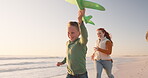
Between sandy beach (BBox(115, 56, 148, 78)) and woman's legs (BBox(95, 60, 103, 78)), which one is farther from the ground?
woman's legs (BBox(95, 60, 103, 78))

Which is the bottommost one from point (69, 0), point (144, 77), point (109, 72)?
point (144, 77)

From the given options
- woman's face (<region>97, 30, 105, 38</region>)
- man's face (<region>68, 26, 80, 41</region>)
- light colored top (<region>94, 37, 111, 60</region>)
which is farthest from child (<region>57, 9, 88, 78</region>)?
woman's face (<region>97, 30, 105, 38</region>)

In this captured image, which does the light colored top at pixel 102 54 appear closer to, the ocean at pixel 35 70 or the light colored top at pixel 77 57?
the light colored top at pixel 77 57

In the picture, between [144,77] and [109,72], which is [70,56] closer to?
[109,72]

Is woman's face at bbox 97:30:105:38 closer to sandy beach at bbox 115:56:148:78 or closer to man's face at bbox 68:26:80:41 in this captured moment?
man's face at bbox 68:26:80:41

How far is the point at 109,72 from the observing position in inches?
238

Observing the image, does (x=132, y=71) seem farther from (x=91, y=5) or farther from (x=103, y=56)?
(x=91, y=5)

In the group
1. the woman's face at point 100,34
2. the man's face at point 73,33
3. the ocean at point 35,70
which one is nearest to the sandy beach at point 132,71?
the ocean at point 35,70

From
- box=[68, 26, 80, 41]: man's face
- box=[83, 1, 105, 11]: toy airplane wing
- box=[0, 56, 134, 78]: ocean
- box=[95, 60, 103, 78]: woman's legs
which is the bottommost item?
box=[0, 56, 134, 78]: ocean

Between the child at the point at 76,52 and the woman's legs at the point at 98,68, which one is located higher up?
the child at the point at 76,52

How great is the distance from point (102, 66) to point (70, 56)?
8.53ft

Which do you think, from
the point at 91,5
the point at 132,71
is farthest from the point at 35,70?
the point at 91,5

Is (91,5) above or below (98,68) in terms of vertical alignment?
above

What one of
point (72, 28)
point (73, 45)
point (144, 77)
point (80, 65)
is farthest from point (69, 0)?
point (144, 77)
